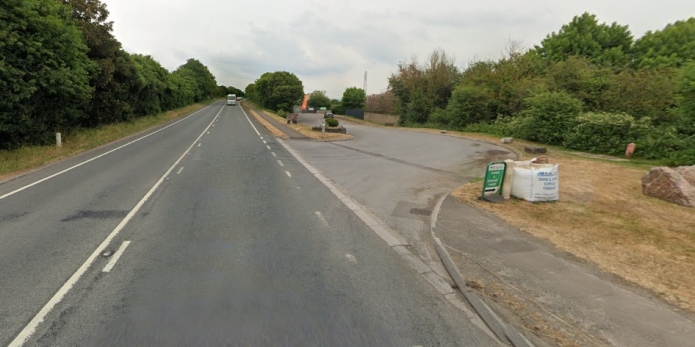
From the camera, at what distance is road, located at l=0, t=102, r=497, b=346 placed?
10.8 feet

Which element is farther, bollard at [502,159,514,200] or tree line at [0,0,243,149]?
tree line at [0,0,243,149]

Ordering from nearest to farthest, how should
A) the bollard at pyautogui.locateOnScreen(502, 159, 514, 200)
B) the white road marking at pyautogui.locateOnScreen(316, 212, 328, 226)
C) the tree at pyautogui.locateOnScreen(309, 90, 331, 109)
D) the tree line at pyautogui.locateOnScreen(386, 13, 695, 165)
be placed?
the white road marking at pyautogui.locateOnScreen(316, 212, 328, 226)
the bollard at pyautogui.locateOnScreen(502, 159, 514, 200)
the tree line at pyautogui.locateOnScreen(386, 13, 695, 165)
the tree at pyautogui.locateOnScreen(309, 90, 331, 109)

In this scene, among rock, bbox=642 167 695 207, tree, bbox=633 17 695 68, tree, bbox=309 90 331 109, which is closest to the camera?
rock, bbox=642 167 695 207

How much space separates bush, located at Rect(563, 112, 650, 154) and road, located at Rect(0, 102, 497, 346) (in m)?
14.9

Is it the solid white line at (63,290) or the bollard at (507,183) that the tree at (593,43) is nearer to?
the bollard at (507,183)

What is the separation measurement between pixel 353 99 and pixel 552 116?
65.5 meters

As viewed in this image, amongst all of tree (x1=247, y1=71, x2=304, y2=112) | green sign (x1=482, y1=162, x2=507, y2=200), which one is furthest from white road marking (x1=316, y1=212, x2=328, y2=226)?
tree (x1=247, y1=71, x2=304, y2=112)

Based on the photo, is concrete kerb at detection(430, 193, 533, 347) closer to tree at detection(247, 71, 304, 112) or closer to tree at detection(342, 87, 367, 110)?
tree at detection(247, 71, 304, 112)

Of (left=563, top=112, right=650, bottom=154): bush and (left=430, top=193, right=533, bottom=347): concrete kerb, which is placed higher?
(left=563, top=112, right=650, bottom=154): bush

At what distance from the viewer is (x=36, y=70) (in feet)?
47.0

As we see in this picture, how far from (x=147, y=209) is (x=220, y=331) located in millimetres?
4906

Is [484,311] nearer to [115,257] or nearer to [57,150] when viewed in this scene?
[115,257]

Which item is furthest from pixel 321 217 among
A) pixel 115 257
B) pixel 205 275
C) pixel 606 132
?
pixel 606 132

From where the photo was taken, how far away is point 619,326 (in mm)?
3406
